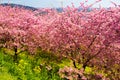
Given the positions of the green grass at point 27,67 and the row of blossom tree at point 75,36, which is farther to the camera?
the green grass at point 27,67

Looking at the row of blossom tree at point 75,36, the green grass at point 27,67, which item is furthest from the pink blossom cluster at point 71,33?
the green grass at point 27,67

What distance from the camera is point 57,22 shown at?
54.4ft

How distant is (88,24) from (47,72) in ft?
10.0

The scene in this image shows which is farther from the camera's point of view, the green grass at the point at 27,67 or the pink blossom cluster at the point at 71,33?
the green grass at the point at 27,67

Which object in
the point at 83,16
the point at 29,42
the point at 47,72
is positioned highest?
the point at 83,16

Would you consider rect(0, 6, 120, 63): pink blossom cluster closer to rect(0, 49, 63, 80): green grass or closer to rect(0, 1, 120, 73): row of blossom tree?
rect(0, 1, 120, 73): row of blossom tree

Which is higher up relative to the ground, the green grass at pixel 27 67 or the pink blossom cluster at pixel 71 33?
the pink blossom cluster at pixel 71 33

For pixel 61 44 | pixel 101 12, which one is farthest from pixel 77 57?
pixel 101 12

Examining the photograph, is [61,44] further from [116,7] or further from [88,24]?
[116,7]

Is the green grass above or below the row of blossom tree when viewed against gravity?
below

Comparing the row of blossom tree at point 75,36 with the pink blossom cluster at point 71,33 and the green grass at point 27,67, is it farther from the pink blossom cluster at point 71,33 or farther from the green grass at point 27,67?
the green grass at point 27,67

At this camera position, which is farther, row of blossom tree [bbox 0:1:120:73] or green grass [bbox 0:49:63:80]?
green grass [bbox 0:49:63:80]

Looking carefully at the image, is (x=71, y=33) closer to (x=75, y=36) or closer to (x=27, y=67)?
(x=75, y=36)

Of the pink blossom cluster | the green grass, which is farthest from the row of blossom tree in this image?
the green grass
